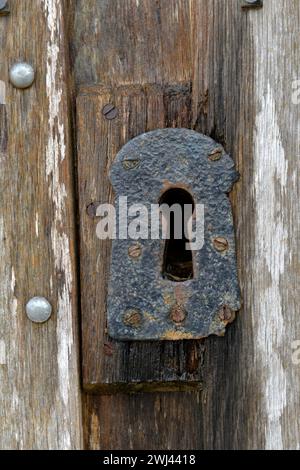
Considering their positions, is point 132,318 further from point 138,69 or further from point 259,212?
point 138,69

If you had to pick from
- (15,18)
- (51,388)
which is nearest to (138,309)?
(51,388)

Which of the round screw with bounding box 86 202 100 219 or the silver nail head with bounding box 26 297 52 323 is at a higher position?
the round screw with bounding box 86 202 100 219

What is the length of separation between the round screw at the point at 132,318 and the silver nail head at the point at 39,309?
11cm

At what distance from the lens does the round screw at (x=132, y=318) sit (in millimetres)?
1470

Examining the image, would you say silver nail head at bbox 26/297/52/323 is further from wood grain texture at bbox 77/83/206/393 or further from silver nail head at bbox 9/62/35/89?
silver nail head at bbox 9/62/35/89

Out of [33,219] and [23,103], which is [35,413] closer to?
[33,219]

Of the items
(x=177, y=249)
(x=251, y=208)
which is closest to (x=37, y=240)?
(x=177, y=249)

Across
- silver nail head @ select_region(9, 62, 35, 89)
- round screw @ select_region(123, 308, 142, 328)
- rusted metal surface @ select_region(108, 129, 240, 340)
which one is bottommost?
round screw @ select_region(123, 308, 142, 328)

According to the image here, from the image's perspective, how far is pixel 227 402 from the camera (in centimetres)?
149

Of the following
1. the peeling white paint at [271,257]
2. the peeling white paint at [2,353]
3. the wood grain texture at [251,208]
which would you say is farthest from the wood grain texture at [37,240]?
the peeling white paint at [271,257]

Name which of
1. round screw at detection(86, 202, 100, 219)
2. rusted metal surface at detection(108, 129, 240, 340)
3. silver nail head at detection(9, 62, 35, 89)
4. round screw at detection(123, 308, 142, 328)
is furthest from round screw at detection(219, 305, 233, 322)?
silver nail head at detection(9, 62, 35, 89)

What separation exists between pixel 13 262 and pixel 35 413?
0.21 metres

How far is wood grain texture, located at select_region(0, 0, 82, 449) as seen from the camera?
4.90 ft

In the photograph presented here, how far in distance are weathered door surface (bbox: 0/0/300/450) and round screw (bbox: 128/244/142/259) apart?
49 mm
